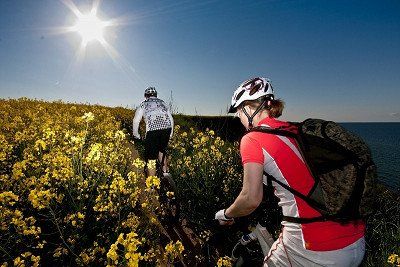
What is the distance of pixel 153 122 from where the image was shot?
5.80 metres

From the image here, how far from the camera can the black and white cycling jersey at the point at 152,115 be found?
19.0ft

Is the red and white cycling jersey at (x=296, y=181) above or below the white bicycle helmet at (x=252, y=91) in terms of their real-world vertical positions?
below

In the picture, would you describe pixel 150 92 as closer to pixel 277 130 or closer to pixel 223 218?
pixel 223 218

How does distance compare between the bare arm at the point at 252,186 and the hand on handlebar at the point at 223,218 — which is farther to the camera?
the hand on handlebar at the point at 223,218

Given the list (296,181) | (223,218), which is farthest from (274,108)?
(223,218)

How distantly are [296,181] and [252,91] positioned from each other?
85 cm

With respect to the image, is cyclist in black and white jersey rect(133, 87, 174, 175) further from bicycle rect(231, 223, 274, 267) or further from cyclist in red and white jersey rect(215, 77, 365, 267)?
cyclist in red and white jersey rect(215, 77, 365, 267)

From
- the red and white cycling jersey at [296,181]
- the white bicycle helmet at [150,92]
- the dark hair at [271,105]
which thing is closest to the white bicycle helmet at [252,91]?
the dark hair at [271,105]

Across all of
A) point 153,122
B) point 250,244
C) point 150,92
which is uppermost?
point 150,92

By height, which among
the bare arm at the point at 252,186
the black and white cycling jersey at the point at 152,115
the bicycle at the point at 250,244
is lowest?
the bicycle at the point at 250,244

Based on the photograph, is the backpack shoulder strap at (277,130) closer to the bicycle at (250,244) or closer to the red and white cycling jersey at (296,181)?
the red and white cycling jersey at (296,181)

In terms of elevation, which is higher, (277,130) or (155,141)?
(155,141)

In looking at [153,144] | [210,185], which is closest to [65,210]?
[153,144]

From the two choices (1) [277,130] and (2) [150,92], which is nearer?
(1) [277,130]
